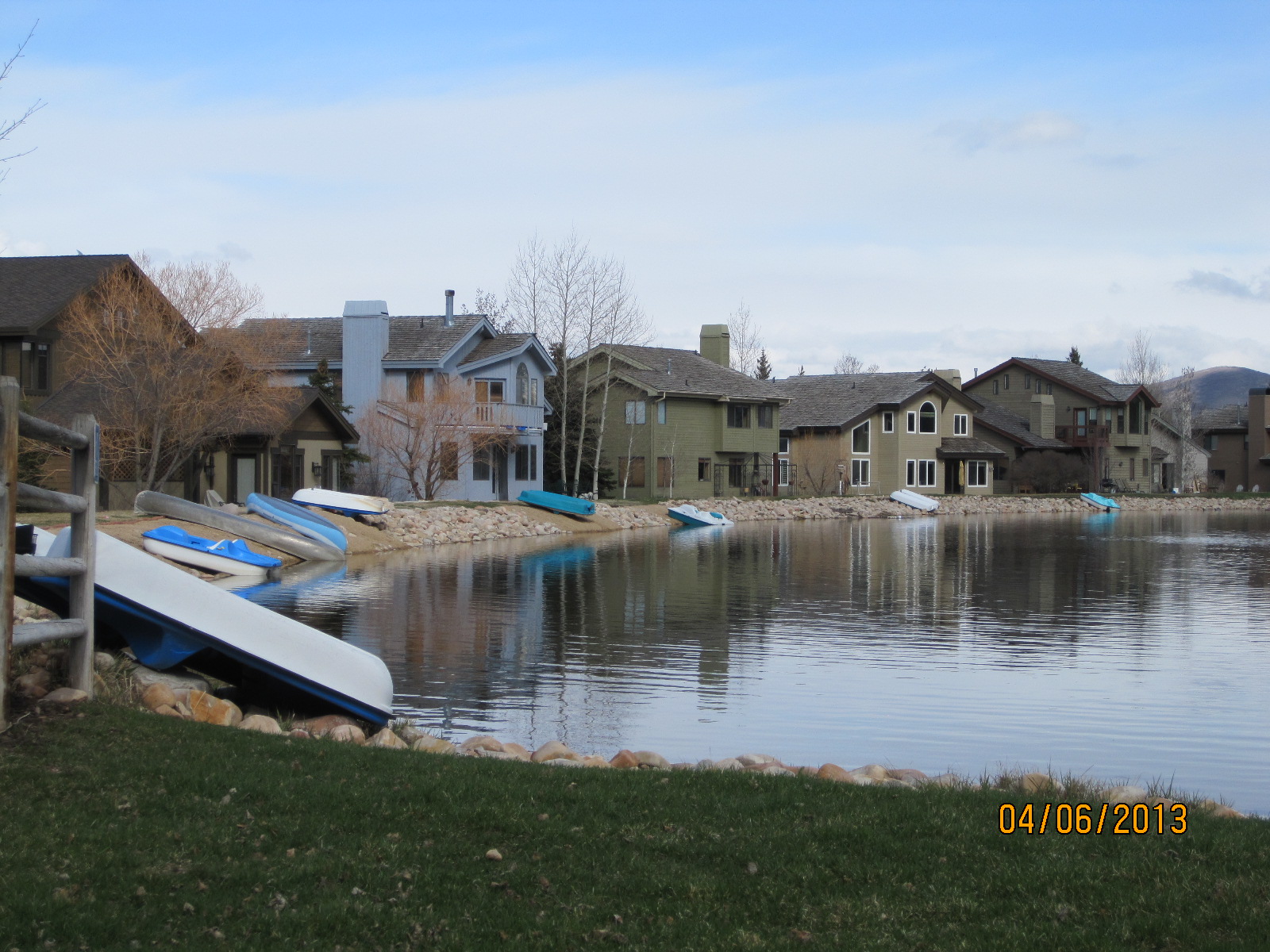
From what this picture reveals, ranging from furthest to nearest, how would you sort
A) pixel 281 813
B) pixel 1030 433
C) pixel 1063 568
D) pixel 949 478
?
pixel 1030 433, pixel 949 478, pixel 1063 568, pixel 281 813

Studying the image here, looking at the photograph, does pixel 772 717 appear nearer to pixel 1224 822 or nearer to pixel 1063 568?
pixel 1224 822

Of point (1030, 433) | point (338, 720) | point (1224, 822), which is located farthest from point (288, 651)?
point (1030, 433)

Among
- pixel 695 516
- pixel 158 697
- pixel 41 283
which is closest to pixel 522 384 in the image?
pixel 695 516

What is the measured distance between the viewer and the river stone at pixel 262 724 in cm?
1021

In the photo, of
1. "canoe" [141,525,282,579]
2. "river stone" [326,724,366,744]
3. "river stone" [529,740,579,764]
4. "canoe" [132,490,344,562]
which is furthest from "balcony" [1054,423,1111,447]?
"river stone" [326,724,366,744]

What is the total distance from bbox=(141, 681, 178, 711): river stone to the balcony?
277ft

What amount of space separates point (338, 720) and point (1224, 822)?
305 inches

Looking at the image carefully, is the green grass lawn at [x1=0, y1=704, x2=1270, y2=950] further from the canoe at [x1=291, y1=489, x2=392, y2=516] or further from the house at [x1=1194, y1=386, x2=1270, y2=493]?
the house at [x1=1194, y1=386, x2=1270, y2=493]

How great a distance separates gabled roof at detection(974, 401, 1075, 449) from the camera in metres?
86.1

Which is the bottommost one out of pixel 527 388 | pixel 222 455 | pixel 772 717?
pixel 772 717

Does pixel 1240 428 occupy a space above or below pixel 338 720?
above

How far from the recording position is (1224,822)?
25.1 feet

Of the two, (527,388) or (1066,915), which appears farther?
(527,388)

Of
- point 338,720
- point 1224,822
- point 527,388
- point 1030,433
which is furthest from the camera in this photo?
point 1030,433
